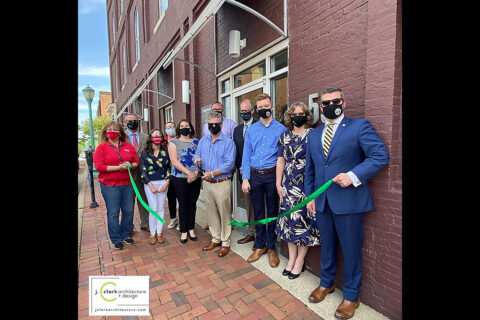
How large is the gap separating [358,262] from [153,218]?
314 cm

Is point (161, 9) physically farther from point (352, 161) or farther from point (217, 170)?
point (352, 161)

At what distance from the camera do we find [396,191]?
2.12 metres

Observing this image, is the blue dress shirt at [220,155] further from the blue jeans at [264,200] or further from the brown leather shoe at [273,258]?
the brown leather shoe at [273,258]

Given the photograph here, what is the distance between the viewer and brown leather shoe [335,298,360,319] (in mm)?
2271

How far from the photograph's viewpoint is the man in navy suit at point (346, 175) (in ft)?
6.93

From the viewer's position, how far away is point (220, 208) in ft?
12.0

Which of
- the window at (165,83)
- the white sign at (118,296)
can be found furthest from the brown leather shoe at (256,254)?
the window at (165,83)

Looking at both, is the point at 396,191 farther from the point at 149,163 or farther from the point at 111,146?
the point at 111,146

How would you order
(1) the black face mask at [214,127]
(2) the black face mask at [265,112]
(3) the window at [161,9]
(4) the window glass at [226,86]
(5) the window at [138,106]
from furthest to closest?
(5) the window at [138,106]
(3) the window at [161,9]
(4) the window glass at [226,86]
(1) the black face mask at [214,127]
(2) the black face mask at [265,112]

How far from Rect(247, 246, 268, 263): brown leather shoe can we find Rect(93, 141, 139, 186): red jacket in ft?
7.11

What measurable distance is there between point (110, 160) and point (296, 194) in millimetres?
2693

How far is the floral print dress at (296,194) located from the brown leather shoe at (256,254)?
68 centimetres

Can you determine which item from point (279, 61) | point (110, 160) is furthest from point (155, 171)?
point (279, 61)

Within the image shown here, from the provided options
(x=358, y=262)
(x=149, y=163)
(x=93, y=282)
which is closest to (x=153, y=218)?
(x=149, y=163)
